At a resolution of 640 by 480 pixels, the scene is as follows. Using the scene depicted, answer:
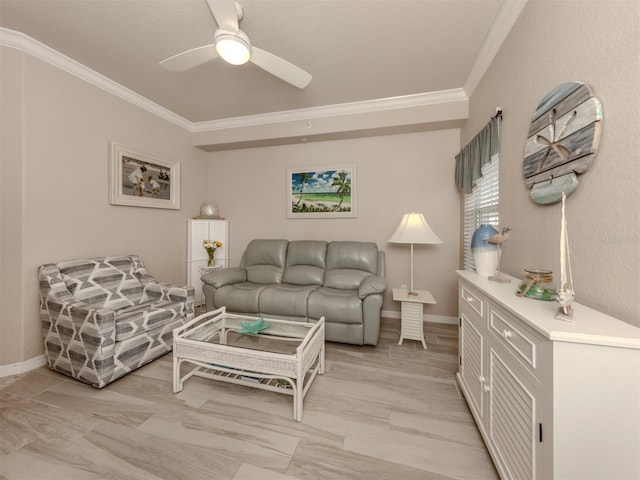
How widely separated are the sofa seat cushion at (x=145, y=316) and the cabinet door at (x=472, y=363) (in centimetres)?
240

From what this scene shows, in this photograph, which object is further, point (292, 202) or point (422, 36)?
point (292, 202)

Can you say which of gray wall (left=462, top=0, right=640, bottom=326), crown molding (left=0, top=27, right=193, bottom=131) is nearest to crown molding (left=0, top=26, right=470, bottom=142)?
crown molding (left=0, top=27, right=193, bottom=131)

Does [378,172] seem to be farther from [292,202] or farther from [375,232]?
[292,202]

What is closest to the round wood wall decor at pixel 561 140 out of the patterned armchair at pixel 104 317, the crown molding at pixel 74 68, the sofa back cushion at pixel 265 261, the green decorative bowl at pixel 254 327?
the green decorative bowl at pixel 254 327

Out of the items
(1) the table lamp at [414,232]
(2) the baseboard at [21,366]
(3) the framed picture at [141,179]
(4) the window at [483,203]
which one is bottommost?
(2) the baseboard at [21,366]

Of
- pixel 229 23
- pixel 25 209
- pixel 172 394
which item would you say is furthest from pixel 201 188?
pixel 172 394

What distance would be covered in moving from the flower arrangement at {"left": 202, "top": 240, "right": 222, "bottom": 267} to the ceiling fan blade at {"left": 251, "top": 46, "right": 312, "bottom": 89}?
94.1 inches

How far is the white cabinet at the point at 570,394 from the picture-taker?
27.9 inches

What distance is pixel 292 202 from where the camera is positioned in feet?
11.7

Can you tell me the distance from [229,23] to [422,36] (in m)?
1.46

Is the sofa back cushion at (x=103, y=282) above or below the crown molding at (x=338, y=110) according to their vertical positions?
below

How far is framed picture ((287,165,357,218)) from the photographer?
Result: 332 cm

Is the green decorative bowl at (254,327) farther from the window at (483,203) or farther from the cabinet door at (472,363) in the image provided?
the window at (483,203)

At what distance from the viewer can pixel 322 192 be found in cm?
342
